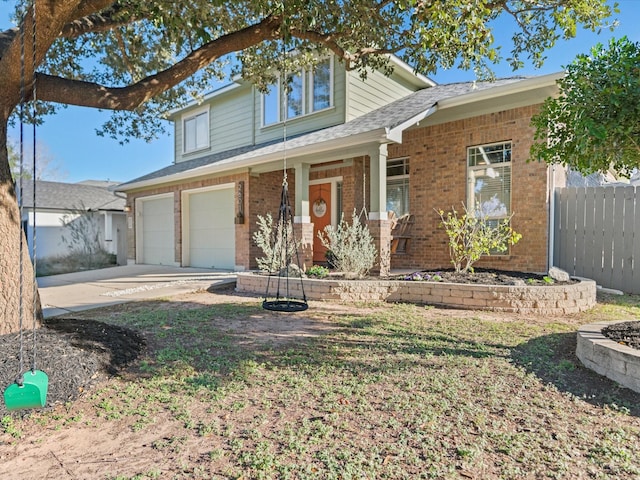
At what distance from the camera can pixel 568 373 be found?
3.48 m

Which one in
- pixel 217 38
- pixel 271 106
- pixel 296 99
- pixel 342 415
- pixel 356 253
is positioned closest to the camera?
pixel 342 415

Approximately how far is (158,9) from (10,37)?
1584mm

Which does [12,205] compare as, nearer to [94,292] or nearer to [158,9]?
[158,9]

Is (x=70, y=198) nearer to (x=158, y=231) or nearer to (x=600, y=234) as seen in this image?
(x=158, y=231)

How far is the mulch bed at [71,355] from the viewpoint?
10.2 ft

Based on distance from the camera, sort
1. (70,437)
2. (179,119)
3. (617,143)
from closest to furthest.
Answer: (70,437)
(617,143)
(179,119)

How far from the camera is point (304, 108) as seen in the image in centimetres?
1114

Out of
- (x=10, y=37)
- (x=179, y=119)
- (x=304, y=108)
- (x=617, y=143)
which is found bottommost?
(x=617, y=143)

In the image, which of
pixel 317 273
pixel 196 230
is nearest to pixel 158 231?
pixel 196 230

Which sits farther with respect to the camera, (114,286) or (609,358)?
(114,286)

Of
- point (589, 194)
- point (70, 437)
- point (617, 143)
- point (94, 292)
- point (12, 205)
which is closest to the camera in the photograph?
point (70, 437)

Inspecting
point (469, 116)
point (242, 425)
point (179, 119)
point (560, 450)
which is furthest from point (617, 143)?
point (179, 119)

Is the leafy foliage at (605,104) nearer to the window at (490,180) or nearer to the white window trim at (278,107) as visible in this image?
the window at (490,180)

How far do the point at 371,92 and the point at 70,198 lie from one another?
16365 millimetres
